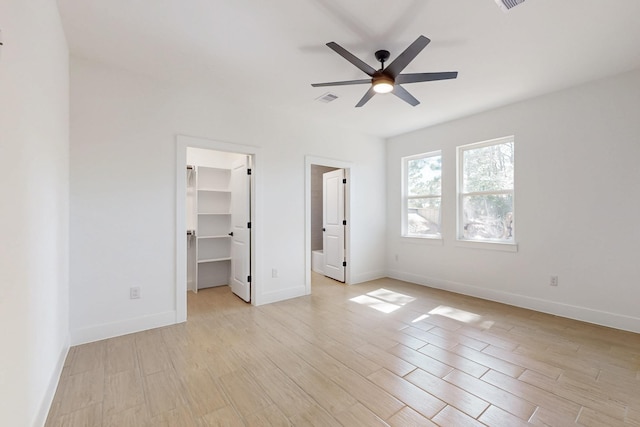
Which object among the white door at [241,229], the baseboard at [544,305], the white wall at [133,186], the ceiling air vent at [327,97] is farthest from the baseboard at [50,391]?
the baseboard at [544,305]

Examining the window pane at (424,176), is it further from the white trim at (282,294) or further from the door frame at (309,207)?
the white trim at (282,294)

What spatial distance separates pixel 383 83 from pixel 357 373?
2430 millimetres

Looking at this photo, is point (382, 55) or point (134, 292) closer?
point (382, 55)

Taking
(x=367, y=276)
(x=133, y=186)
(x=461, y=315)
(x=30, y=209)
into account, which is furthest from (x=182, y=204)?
(x=461, y=315)

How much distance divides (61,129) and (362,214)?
4.18 meters

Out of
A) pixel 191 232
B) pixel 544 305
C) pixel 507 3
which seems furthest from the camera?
pixel 191 232

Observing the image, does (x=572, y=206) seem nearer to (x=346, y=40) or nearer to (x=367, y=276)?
(x=367, y=276)

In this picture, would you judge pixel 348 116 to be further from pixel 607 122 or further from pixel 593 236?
pixel 593 236

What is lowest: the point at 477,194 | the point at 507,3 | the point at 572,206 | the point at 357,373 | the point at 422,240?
the point at 357,373

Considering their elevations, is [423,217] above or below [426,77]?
below

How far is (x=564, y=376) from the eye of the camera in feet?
7.18

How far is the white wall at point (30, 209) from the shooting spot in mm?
1183

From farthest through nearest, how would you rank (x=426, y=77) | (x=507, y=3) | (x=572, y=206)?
1. (x=572, y=206)
2. (x=426, y=77)
3. (x=507, y=3)

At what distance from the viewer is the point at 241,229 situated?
165 inches
